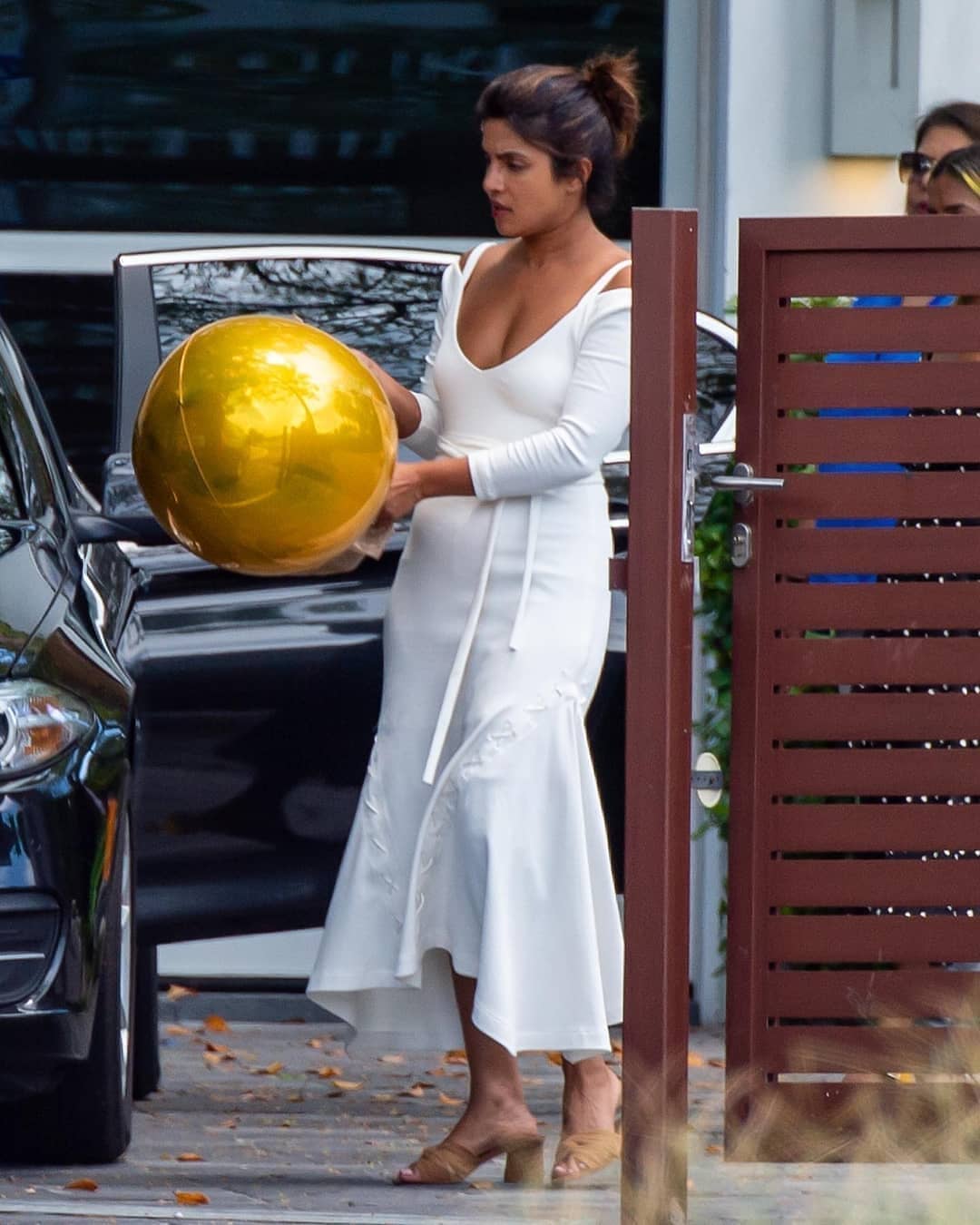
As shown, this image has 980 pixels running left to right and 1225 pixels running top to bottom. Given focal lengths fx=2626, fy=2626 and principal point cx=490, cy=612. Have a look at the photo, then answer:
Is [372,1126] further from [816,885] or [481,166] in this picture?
[481,166]

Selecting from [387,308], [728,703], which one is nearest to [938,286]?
[728,703]

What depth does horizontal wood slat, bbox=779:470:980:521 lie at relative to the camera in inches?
186

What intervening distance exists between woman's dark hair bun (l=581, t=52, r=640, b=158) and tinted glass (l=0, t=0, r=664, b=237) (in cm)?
302

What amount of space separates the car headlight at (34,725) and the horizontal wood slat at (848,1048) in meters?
1.38

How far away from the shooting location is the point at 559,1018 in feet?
16.1

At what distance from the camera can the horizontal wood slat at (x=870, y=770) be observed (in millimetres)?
4773

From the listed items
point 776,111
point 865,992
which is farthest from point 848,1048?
point 776,111

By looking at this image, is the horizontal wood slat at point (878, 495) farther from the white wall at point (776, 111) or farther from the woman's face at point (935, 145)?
the white wall at point (776, 111)

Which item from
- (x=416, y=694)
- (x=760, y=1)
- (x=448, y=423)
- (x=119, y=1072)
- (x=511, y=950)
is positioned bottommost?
(x=119, y=1072)

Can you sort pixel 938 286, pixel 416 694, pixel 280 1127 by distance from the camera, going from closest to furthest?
1. pixel 938 286
2. pixel 416 694
3. pixel 280 1127

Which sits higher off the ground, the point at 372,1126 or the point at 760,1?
the point at 760,1

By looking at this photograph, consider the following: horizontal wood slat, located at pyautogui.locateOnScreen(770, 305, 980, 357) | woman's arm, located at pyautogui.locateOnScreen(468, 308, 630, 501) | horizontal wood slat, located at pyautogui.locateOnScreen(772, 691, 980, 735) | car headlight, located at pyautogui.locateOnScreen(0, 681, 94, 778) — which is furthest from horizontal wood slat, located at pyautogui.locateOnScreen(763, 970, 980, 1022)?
car headlight, located at pyautogui.locateOnScreen(0, 681, 94, 778)

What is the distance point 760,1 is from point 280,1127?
147 inches

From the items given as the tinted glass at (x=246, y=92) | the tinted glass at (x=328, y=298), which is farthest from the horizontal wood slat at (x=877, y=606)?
the tinted glass at (x=246, y=92)
